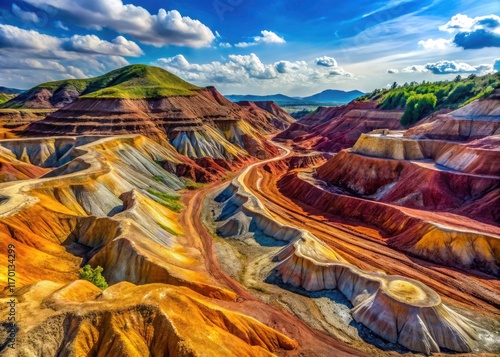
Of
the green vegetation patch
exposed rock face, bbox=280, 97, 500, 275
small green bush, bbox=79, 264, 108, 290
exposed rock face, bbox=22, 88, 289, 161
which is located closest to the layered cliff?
exposed rock face, bbox=22, 88, 289, 161

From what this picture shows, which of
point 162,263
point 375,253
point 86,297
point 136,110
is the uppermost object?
point 136,110

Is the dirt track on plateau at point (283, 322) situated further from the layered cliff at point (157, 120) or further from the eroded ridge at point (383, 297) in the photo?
the layered cliff at point (157, 120)

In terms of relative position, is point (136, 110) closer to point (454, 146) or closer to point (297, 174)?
point (297, 174)

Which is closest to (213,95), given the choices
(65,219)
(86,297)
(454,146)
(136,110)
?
(136,110)

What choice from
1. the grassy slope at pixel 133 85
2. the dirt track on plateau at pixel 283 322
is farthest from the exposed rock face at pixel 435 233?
the grassy slope at pixel 133 85

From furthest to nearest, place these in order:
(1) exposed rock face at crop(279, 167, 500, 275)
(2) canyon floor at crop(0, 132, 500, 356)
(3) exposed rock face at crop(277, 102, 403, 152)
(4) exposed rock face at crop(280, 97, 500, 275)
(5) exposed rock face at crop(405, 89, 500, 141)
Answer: (3) exposed rock face at crop(277, 102, 403, 152)
(5) exposed rock face at crop(405, 89, 500, 141)
(4) exposed rock face at crop(280, 97, 500, 275)
(1) exposed rock face at crop(279, 167, 500, 275)
(2) canyon floor at crop(0, 132, 500, 356)

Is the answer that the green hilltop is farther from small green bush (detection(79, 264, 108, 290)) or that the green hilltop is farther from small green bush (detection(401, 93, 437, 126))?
small green bush (detection(79, 264, 108, 290))
